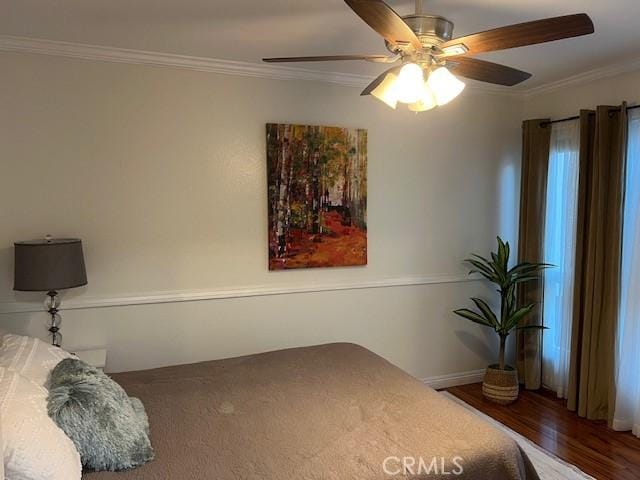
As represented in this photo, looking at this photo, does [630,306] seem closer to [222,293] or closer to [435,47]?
[435,47]

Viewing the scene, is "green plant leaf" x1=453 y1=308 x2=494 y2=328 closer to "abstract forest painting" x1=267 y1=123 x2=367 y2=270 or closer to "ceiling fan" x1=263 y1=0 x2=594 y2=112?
"abstract forest painting" x1=267 y1=123 x2=367 y2=270

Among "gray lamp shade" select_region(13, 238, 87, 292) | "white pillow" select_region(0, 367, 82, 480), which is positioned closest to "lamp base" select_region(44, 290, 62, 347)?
"gray lamp shade" select_region(13, 238, 87, 292)

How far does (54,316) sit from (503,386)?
3.07 meters

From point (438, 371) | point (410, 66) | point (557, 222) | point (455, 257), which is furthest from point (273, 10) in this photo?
point (438, 371)

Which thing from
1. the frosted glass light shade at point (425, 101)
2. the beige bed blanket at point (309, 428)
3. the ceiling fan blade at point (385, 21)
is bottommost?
the beige bed blanket at point (309, 428)

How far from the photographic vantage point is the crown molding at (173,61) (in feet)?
8.80

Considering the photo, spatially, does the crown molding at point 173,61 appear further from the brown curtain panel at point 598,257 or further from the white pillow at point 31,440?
the white pillow at point 31,440

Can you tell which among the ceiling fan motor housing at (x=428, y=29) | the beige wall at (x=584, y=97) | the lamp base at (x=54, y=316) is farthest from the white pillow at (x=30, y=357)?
the beige wall at (x=584, y=97)

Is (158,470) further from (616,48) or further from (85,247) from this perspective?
(616,48)

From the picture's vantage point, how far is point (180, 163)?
120 inches

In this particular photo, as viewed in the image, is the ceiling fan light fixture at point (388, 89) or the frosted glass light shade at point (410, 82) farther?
the ceiling fan light fixture at point (388, 89)

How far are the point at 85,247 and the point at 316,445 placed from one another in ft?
6.34

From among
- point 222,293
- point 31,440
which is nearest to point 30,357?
point 31,440
